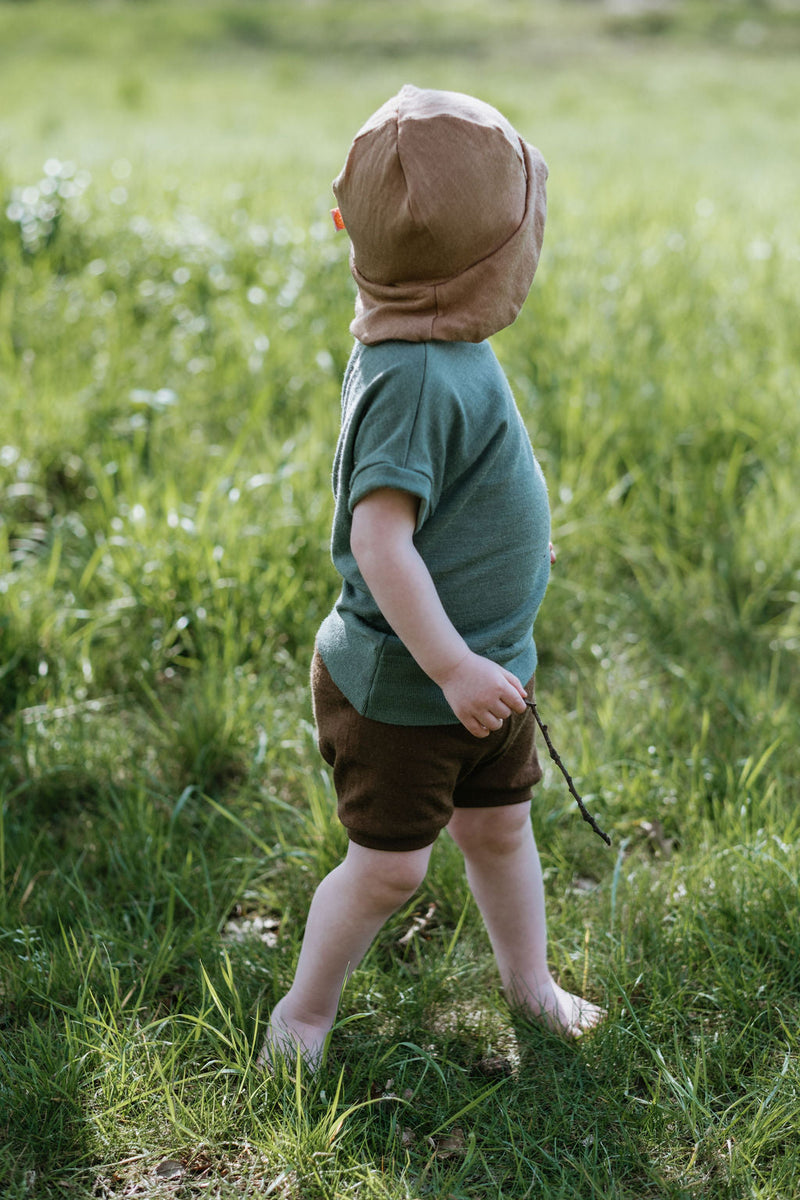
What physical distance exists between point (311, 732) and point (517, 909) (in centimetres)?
71

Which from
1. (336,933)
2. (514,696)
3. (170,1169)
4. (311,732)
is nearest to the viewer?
(514,696)

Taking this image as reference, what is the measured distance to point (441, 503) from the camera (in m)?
1.61

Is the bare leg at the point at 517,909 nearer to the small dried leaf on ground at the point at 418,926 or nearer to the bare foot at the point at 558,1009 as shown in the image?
the bare foot at the point at 558,1009

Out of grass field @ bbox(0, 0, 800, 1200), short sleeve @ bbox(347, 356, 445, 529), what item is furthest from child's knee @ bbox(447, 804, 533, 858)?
short sleeve @ bbox(347, 356, 445, 529)

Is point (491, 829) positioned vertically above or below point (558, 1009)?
above

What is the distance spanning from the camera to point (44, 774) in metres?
2.41

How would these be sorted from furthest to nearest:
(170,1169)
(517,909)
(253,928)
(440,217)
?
(253,928) < (517,909) < (170,1169) < (440,217)

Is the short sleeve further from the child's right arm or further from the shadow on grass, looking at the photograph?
the shadow on grass

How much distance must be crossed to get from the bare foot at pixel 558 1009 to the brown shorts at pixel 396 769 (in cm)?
40

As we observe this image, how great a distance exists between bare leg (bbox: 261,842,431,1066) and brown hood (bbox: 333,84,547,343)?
2.50 ft

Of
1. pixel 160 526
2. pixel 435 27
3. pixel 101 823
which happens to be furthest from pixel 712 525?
pixel 435 27

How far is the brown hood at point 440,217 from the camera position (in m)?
1.45

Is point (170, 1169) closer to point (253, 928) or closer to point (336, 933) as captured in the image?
point (336, 933)

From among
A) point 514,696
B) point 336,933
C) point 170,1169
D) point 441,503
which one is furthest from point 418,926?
point 441,503
